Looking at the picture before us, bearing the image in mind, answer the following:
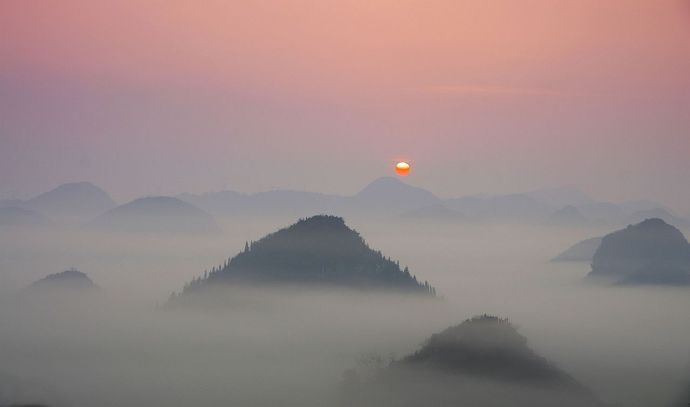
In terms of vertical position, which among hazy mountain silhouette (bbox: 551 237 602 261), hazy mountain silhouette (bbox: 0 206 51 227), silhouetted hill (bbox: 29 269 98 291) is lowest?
silhouetted hill (bbox: 29 269 98 291)

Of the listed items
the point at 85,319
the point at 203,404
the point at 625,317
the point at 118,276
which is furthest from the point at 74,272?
the point at 625,317

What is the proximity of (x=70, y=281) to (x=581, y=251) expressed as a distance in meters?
46.7

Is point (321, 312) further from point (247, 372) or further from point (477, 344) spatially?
point (477, 344)

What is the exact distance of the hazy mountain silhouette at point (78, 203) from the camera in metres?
55.1

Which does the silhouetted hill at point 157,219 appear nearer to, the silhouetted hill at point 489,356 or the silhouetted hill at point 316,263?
the silhouetted hill at point 316,263

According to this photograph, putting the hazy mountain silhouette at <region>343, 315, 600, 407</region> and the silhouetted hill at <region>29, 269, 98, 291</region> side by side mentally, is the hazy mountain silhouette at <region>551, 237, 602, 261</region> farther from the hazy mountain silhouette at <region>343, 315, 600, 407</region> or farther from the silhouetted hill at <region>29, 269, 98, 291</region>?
the silhouetted hill at <region>29, 269, 98, 291</region>

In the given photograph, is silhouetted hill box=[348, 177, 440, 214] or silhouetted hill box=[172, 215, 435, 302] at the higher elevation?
silhouetted hill box=[348, 177, 440, 214]

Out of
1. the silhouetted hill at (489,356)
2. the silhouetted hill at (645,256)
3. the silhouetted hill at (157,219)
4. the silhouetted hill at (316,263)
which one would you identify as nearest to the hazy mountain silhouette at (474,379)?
the silhouetted hill at (489,356)

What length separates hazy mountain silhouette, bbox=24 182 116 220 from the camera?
55.1 metres

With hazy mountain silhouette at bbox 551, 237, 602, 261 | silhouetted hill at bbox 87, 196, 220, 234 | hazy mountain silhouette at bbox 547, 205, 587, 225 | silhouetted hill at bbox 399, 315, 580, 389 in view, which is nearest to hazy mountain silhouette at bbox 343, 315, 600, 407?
silhouetted hill at bbox 399, 315, 580, 389

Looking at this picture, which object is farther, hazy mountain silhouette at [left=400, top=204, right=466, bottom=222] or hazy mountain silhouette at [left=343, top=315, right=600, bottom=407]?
hazy mountain silhouette at [left=400, top=204, right=466, bottom=222]

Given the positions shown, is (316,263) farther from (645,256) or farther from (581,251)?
(581,251)

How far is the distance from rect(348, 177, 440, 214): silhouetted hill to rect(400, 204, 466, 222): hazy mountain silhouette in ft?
1.43

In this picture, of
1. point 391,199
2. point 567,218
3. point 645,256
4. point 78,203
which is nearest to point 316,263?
point 391,199
